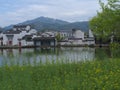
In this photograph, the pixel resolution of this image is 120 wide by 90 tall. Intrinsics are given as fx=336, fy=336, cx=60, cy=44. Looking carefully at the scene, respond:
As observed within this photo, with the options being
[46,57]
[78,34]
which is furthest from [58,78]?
[78,34]

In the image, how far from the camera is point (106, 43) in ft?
230

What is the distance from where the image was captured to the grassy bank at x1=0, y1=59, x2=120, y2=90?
650cm

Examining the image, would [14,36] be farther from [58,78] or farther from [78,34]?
[58,78]

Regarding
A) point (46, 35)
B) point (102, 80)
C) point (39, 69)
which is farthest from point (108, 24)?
point (46, 35)

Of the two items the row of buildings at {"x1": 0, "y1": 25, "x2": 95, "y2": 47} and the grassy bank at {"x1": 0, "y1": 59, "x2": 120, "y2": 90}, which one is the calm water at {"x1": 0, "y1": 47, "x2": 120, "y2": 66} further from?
the row of buildings at {"x1": 0, "y1": 25, "x2": 95, "y2": 47}

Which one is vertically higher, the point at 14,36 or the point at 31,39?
the point at 14,36

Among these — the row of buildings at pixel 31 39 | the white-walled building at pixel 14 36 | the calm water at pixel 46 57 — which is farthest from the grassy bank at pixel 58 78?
the white-walled building at pixel 14 36

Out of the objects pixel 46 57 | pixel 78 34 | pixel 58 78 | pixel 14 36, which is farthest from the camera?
pixel 78 34

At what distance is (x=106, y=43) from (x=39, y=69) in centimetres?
6123

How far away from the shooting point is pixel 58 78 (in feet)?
26.0

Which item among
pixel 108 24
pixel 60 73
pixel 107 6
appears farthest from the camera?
pixel 107 6

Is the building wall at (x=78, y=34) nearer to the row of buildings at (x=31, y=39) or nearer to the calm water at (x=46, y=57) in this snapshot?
the row of buildings at (x=31, y=39)

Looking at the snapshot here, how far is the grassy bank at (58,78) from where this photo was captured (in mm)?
6496

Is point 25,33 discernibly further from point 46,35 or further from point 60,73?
point 60,73
